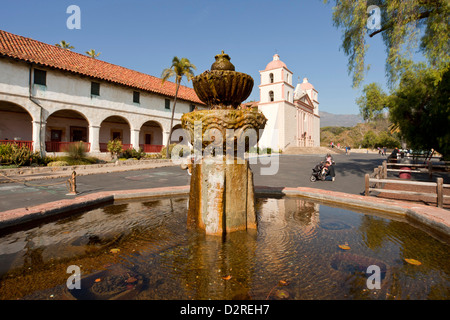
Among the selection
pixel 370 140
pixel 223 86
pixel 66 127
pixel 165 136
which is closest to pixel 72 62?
pixel 66 127

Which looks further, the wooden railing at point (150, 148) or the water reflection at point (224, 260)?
the wooden railing at point (150, 148)

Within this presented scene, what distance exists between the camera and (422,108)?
11367mm

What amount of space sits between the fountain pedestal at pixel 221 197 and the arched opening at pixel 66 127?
54.9ft

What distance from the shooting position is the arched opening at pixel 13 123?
1561 cm

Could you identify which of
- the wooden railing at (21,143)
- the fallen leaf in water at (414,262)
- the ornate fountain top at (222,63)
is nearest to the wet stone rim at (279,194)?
the fallen leaf in water at (414,262)

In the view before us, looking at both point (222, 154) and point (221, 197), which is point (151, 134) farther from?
point (221, 197)

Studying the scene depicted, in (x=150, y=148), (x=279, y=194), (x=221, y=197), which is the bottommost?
(x=279, y=194)

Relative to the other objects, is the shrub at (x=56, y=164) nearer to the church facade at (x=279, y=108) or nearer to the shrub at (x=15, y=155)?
the shrub at (x=15, y=155)

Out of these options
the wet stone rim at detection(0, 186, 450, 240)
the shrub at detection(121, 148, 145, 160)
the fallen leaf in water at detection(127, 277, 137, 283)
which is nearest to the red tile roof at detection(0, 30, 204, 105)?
the shrub at detection(121, 148, 145, 160)

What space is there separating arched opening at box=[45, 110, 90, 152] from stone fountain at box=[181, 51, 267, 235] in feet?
54.7

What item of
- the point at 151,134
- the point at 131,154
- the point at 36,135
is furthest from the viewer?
the point at 151,134

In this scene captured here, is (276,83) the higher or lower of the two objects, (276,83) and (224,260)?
the higher

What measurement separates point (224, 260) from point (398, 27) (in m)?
11.0

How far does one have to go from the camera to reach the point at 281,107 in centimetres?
3744
